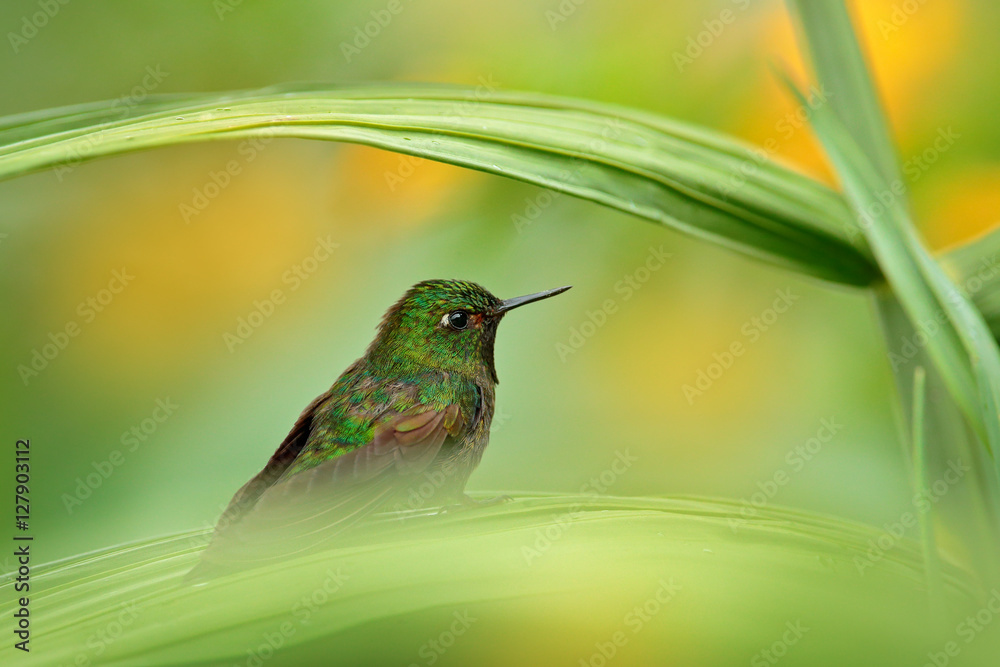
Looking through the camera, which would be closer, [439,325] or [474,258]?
[439,325]

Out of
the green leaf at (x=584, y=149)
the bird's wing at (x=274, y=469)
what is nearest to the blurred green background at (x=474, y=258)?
the bird's wing at (x=274, y=469)

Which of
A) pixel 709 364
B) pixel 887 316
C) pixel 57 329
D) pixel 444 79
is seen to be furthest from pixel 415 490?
pixel 444 79

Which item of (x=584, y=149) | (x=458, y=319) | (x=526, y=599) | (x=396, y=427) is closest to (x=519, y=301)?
(x=458, y=319)

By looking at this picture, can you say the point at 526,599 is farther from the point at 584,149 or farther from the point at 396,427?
the point at 396,427

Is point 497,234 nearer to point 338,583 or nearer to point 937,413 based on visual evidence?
point 937,413

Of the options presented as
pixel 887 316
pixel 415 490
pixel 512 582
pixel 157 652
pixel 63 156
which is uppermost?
pixel 887 316

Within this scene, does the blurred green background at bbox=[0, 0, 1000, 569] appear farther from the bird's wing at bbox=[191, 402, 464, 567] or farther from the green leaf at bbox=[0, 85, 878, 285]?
the green leaf at bbox=[0, 85, 878, 285]
